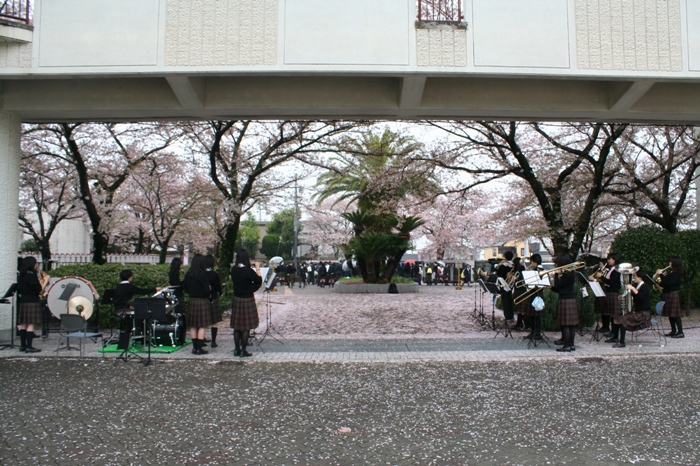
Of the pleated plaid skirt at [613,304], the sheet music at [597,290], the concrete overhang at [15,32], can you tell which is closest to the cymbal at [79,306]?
the concrete overhang at [15,32]

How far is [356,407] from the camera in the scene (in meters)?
6.05

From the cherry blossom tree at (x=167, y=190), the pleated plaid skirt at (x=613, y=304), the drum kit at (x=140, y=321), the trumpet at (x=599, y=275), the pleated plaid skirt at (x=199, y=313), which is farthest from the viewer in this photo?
the cherry blossom tree at (x=167, y=190)

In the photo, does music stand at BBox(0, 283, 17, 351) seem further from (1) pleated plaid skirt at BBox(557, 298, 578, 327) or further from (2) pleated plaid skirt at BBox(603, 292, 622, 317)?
(2) pleated plaid skirt at BBox(603, 292, 622, 317)

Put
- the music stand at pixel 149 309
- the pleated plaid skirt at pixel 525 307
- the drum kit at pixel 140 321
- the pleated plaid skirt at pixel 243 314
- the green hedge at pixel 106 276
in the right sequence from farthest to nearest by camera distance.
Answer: the green hedge at pixel 106 276 < the pleated plaid skirt at pixel 525 307 < the drum kit at pixel 140 321 < the pleated plaid skirt at pixel 243 314 < the music stand at pixel 149 309

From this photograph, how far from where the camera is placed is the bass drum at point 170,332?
32.9ft

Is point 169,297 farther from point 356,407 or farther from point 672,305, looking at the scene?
point 672,305

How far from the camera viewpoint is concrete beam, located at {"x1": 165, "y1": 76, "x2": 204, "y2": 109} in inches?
379

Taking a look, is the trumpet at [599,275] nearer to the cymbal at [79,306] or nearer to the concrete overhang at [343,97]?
the concrete overhang at [343,97]

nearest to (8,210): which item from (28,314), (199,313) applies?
(28,314)

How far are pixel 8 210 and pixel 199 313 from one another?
15.1ft

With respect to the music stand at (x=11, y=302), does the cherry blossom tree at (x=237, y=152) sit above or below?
above

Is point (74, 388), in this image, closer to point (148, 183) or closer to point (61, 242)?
point (148, 183)

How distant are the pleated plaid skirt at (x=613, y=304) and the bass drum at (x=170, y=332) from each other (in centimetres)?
875

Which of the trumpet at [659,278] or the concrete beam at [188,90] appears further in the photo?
the trumpet at [659,278]
